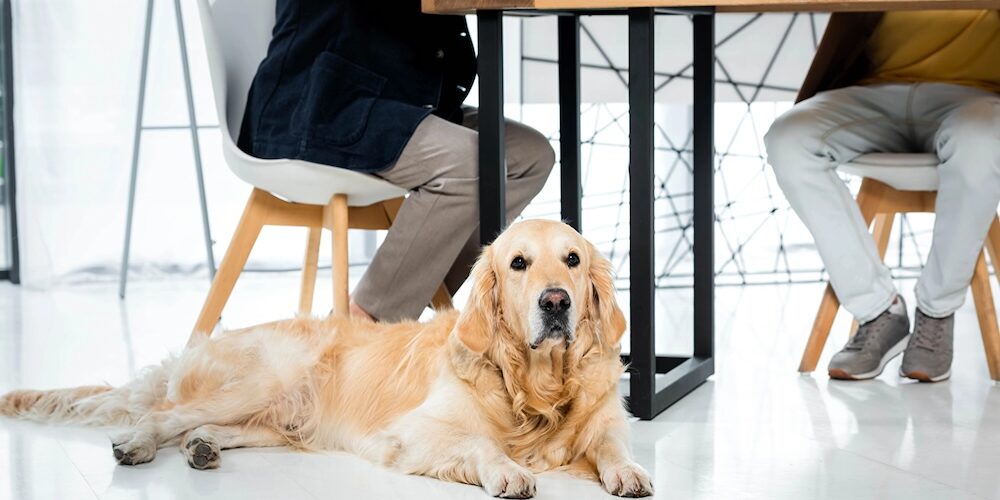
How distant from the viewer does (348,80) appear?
2625mm

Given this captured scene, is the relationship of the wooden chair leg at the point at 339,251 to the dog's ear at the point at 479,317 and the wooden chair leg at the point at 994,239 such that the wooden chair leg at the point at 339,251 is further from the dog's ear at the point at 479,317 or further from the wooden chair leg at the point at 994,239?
the wooden chair leg at the point at 994,239

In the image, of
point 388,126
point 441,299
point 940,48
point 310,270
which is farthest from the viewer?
point 310,270

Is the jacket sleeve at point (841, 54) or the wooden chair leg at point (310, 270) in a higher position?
the jacket sleeve at point (841, 54)

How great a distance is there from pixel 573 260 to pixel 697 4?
0.60m

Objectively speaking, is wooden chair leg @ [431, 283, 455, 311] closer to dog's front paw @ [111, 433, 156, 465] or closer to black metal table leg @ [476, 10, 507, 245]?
black metal table leg @ [476, 10, 507, 245]

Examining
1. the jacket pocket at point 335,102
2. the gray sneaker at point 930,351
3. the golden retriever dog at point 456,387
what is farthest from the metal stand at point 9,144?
the gray sneaker at point 930,351

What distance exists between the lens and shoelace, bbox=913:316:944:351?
273cm

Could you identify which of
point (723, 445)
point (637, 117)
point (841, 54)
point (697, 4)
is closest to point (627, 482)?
point (723, 445)

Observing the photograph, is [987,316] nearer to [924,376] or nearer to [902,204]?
[924,376]

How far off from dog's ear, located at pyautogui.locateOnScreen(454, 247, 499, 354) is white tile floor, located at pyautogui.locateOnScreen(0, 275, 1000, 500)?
0.74 feet

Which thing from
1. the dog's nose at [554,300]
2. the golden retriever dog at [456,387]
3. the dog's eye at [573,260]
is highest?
the dog's eye at [573,260]

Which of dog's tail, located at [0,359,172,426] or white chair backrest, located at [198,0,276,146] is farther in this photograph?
white chair backrest, located at [198,0,276,146]

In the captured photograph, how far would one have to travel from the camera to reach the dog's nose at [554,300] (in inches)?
73.1

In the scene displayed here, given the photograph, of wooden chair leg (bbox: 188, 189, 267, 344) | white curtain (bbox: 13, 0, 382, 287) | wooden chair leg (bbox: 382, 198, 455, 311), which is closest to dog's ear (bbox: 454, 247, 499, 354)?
wooden chair leg (bbox: 382, 198, 455, 311)
